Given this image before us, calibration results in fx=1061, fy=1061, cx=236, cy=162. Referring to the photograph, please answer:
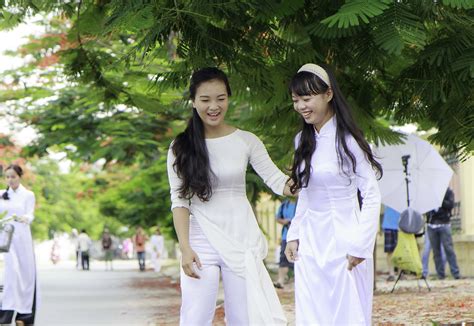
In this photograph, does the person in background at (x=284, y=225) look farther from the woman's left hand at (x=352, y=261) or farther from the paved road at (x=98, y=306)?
the woman's left hand at (x=352, y=261)

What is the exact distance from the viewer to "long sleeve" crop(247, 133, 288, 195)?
570cm

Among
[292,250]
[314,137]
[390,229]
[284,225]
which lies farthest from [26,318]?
[390,229]

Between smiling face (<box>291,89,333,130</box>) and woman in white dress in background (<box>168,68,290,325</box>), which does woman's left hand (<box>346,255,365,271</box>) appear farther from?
smiling face (<box>291,89,333,130</box>)

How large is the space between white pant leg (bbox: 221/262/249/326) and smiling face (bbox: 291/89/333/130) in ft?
2.83

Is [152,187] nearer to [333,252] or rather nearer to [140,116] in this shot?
[140,116]

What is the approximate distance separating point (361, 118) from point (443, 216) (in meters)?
10.4

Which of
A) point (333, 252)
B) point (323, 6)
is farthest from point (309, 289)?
point (323, 6)

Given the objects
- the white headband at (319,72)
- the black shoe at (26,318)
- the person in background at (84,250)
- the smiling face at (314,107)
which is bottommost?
the black shoe at (26,318)

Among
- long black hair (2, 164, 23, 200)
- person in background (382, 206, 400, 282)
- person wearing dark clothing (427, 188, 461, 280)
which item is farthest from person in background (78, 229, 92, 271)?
long black hair (2, 164, 23, 200)

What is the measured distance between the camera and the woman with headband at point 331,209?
17.0ft

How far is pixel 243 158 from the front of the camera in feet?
18.4

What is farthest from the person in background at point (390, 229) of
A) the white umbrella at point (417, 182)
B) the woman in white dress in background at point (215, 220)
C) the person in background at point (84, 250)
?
the person in background at point (84, 250)

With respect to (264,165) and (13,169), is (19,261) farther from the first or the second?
(264,165)

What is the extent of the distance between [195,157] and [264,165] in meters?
0.46
